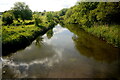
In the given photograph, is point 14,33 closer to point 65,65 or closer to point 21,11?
point 65,65

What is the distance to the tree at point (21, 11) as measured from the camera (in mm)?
61250

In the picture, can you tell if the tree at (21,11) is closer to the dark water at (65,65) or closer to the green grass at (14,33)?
the green grass at (14,33)

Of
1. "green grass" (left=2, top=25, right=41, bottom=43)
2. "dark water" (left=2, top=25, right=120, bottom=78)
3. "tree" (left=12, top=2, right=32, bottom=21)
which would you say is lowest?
"dark water" (left=2, top=25, right=120, bottom=78)

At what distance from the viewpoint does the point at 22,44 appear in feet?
77.6

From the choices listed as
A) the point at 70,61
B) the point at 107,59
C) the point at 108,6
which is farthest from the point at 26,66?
the point at 108,6

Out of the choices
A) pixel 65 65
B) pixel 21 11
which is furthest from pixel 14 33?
pixel 21 11

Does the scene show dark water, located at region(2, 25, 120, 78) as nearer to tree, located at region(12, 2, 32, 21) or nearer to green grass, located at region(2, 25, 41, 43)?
green grass, located at region(2, 25, 41, 43)

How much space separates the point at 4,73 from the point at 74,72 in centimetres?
847

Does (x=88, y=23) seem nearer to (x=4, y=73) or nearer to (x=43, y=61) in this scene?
(x=43, y=61)

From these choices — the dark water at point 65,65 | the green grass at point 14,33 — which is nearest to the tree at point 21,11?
the green grass at point 14,33

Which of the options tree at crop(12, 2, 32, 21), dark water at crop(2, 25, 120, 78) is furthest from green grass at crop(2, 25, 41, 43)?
tree at crop(12, 2, 32, 21)

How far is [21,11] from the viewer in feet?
210

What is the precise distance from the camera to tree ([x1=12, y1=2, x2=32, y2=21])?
2411 inches

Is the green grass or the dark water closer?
the dark water
